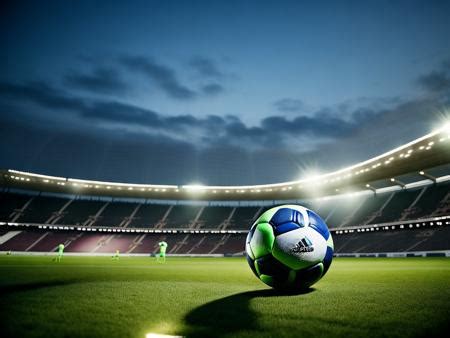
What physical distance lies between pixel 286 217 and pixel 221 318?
204cm

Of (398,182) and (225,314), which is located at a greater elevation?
(398,182)

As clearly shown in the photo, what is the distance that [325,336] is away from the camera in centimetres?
272

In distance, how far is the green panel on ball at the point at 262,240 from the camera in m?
4.76

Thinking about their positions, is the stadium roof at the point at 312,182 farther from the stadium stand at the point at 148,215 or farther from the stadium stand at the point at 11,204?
the stadium stand at the point at 148,215

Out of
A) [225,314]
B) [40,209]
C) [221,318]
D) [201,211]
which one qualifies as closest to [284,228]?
[225,314]

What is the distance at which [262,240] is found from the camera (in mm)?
4848

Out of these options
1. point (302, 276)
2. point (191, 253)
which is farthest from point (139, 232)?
point (302, 276)

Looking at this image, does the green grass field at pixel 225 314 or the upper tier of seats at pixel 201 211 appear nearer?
the green grass field at pixel 225 314

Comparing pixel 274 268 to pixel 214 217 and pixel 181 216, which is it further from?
pixel 181 216

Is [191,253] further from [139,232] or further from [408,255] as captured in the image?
[408,255]

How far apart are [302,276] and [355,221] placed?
41826 millimetres

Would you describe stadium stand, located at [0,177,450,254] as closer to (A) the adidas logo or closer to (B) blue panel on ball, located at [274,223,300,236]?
(A) the adidas logo

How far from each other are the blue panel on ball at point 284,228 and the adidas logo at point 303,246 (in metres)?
0.23

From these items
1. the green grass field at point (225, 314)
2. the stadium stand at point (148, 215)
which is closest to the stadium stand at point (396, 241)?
the stadium stand at point (148, 215)
